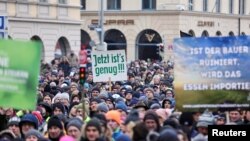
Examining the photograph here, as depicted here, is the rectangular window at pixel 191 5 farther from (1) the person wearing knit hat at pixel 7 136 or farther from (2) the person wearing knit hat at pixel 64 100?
(1) the person wearing knit hat at pixel 7 136

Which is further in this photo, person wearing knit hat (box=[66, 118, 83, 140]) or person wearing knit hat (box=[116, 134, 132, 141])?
person wearing knit hat (box=[66, 118, 83, 140])

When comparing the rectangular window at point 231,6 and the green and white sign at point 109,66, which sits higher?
the rectangular window at point 231,6

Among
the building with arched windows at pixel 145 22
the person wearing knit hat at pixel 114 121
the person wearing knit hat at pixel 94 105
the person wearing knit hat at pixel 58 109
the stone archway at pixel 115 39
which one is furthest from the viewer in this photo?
the stone archway at pixel 115 39

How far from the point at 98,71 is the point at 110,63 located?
1.17ft

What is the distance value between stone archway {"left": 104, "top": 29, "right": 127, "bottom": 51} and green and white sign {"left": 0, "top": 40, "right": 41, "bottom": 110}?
54017 mm

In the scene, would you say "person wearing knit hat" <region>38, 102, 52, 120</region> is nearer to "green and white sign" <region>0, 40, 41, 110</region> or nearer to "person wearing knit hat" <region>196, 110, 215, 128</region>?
"person wearing knit hat" <region>196, 110, 215, 128</region>

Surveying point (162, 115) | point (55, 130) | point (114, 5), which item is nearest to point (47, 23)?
point (114, 5)

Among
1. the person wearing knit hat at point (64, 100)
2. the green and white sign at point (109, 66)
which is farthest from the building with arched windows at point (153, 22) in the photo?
the person wearing knit hat at point (64, 100)

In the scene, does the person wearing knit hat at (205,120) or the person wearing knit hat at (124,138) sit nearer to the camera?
the person wearing knit hat at (124,138)

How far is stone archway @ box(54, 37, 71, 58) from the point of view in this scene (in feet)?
171

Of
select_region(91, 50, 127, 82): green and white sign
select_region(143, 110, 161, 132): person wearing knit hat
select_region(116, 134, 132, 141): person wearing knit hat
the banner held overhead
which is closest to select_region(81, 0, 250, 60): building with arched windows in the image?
select_region(91, 50, 127, 82): green and white sign

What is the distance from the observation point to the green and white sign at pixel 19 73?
1309cm

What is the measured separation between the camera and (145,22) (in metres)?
66.8

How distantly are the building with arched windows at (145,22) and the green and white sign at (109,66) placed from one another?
40554 mm
